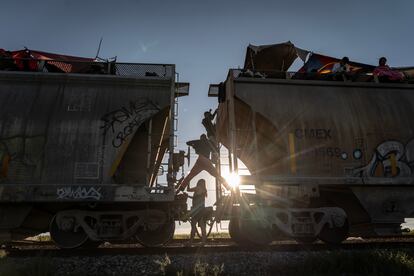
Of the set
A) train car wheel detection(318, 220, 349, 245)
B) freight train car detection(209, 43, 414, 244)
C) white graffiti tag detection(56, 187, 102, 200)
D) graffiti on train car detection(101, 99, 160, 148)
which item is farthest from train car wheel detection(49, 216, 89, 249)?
train car wheel detection(318, 220, 349, 245)

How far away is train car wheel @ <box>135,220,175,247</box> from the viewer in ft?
23.0

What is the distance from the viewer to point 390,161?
7562mm

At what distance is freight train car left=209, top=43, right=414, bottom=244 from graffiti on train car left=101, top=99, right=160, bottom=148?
6.72ft

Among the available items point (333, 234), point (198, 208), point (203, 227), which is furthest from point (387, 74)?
point (203, 227)

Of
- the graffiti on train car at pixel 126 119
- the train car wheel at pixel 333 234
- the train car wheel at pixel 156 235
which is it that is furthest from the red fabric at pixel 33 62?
the train car wheel at pixel 333 234

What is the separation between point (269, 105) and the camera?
7828mm

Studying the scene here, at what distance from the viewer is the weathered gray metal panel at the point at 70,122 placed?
22.6ft

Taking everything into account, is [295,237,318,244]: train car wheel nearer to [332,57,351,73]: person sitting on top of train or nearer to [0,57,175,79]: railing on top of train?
[332,57,351,73]: person sitting on top of train

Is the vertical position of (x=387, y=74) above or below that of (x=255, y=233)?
above

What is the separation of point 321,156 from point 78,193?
5.57 m

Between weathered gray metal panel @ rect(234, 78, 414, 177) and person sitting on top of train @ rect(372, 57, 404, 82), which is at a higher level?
person sitting on top of train @ rect(372, 57, 404, 82)

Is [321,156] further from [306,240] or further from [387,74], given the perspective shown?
[387,74]

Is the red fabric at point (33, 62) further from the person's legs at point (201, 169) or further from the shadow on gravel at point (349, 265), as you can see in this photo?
the shadow on gravel at point (349, 265)

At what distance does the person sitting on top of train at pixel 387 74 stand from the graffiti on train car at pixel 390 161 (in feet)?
6.40
